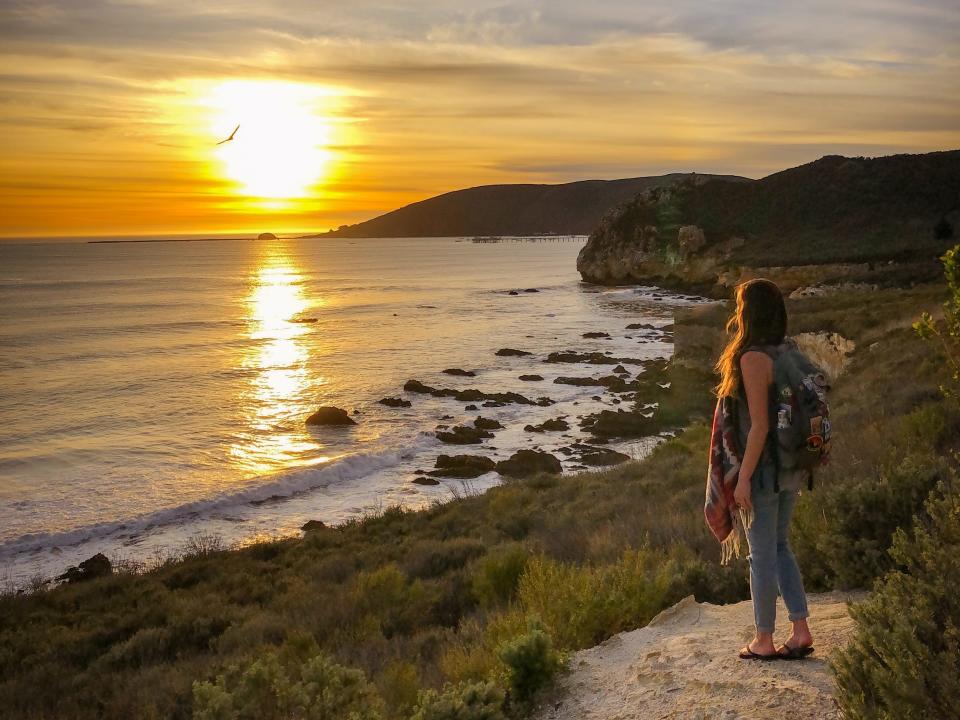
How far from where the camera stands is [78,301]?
2702 inches

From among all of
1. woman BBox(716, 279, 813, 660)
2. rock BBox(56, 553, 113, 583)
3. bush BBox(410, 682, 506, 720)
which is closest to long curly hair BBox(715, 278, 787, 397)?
woman BBox(716, 279, 813, 660)

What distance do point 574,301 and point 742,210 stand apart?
23820 mm

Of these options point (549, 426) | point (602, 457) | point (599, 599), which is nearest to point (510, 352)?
point (549, 426)

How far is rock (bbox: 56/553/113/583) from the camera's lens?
13062 millimetres

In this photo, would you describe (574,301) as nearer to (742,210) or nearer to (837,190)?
(742,210)


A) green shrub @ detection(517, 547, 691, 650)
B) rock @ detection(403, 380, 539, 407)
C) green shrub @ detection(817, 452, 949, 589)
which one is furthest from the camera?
rock @ detection(403, 380, 539, 407)

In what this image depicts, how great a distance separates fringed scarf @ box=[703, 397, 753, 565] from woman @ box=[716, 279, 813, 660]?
0.04 metres

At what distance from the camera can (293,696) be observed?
437 cm

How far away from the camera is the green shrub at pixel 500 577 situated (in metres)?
7.80

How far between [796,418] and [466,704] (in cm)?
237

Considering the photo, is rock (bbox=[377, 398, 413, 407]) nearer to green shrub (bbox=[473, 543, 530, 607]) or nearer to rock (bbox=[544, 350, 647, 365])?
rock (bbox=[544, 350, 647, 365])

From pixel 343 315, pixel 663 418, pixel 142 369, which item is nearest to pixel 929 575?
pixel 663 418

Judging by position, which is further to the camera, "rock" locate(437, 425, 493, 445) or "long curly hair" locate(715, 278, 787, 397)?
"rock" locate(437, 425, 493, 445)

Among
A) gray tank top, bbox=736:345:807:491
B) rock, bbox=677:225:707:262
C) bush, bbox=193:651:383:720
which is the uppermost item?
rock, bbox=677:225:707:262
